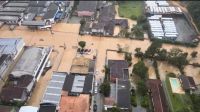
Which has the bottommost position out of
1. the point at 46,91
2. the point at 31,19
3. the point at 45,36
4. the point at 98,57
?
the point at 46,91

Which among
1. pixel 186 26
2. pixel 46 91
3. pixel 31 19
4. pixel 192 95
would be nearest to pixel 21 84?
pixel 46 91

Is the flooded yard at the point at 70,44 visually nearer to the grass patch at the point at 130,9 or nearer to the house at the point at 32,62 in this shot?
the house at the point at 32,62

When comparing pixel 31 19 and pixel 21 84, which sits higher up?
pixel 31 19

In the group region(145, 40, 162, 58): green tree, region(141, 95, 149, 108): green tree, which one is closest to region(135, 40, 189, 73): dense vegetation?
region(145, 40, 162, 58): green tree

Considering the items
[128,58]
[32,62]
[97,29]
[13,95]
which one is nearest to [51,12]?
[97,29]

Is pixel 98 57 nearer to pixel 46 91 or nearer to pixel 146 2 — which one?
pixel 46 91

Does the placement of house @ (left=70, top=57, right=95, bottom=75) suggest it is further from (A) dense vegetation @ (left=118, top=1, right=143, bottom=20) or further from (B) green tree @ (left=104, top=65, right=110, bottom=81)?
(A) dense vegetation @ (left=118, top=1, right=143, bottom=20)

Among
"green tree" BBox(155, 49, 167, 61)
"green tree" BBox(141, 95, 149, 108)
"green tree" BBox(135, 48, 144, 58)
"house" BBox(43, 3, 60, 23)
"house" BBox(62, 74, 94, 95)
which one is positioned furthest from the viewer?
"house" BBox(43, 3, 60, 23)
